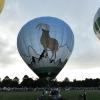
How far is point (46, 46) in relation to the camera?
1249 inches

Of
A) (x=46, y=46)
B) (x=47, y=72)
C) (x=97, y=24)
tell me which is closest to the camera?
(x=97, y=24)

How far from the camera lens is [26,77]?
12925 cm

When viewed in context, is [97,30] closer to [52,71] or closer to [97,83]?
[52,71]

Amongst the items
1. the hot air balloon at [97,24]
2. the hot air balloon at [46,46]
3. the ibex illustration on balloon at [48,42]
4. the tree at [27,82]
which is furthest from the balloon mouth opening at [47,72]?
the tree at [27,82]

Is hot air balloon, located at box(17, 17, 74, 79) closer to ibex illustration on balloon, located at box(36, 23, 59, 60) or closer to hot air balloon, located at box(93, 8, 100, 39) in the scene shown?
ibex illustration on balloon, located at box(36, 23, 59, 60)

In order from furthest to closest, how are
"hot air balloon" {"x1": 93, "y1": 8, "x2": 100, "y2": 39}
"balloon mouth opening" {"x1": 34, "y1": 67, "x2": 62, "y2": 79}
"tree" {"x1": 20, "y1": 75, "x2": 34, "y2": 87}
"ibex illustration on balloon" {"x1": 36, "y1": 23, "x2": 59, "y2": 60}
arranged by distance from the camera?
"tree" {"x1": 20, "y1": 75, "x2": 34, "y2": 87} < "ibex illustration on balloon" {"x1": 36, "y1": 23, "x2": 59, "y2": 60} < "balloon mouth opening" {"x1": 34, "y1": 67, "x2": 62, "y2": 79} < "hot air balloon" {"x1": 93, "y1": 8, "x2": 100, "y2": 39}

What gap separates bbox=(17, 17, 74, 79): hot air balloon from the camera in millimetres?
31500

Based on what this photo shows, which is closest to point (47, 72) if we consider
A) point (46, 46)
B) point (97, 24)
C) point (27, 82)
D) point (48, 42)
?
point (46, 46)

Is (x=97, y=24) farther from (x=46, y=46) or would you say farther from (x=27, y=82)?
(x=27, y=82)

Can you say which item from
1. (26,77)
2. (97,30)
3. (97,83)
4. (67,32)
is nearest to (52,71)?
(67,32)

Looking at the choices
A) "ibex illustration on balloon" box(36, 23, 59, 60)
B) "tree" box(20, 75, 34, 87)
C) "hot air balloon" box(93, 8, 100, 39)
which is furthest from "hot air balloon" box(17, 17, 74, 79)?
"tree" box(20, 75, 34, 87)

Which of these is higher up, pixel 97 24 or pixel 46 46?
pixel 46 46

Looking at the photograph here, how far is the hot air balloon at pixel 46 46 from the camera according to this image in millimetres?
31500

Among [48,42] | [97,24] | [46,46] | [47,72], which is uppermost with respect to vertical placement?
[48,42]
